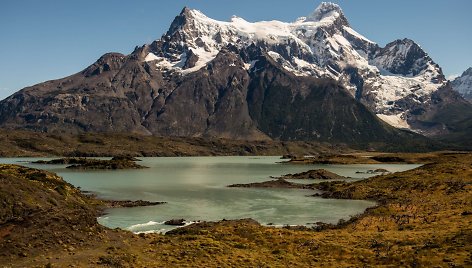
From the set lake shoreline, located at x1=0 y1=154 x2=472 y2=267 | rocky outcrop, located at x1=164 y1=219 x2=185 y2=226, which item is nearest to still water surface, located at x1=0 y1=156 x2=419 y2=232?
rocky outcrop, located at x1=164 y1=219 x2=185 y2=226

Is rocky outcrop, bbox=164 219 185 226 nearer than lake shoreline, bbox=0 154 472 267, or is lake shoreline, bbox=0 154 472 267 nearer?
lake shoreline, bbox=0 154 472 267

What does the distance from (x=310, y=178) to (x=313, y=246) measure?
137m

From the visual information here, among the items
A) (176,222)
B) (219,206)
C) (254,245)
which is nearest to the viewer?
(254,245)

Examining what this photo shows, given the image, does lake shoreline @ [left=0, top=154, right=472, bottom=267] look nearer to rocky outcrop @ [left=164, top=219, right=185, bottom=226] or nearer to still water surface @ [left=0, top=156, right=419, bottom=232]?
still water surface @ [left=0, top=156, right=419, bottom=232]

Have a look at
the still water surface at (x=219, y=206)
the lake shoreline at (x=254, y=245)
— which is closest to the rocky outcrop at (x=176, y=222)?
the still water surface at (x=219, y=206)

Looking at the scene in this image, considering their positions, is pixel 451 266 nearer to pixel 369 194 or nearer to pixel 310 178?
pixel 369 194

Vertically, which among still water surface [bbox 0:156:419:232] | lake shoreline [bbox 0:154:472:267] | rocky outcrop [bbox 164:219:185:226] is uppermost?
lake shoreline [bbox 0:154:472:267]

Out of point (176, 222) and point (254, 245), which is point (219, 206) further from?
point (254, 245)

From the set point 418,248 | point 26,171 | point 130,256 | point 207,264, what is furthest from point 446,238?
point 26,171

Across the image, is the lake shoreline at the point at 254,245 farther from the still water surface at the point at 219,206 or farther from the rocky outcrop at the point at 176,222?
the rocky outcrop at the point at 176,222

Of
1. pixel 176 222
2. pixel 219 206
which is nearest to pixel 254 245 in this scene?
pixel 176 222

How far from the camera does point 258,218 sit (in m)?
87.9

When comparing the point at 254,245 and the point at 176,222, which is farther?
the point at 176,222

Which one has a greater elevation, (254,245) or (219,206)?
(254,245)
